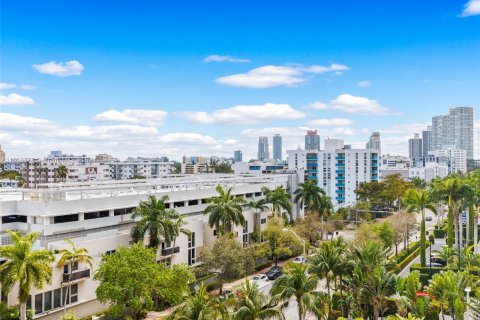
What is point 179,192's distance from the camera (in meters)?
51.3

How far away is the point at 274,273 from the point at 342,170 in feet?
231

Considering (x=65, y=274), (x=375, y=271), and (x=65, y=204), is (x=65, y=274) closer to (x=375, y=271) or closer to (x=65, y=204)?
(x=65, y=204)

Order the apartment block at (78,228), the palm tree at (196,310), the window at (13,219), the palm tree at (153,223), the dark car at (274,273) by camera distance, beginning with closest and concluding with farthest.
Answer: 1. the palm tree at (196,310)
2. the apartment block at (78,228)
3. the window at (13,219)
4. the palm tree at (153,223)
5. the dark car at (274,273)

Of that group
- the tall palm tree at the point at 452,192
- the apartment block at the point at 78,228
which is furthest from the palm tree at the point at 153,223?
the tall palm tree at the point at 452,192

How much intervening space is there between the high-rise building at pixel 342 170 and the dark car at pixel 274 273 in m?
62.0

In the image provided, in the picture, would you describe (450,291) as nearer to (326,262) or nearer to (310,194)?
(326,262)

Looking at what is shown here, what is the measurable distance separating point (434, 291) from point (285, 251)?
22.8 metres

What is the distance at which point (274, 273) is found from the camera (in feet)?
163

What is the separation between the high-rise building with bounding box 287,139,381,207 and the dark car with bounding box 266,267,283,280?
6198 centimetres

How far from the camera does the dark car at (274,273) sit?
161ft

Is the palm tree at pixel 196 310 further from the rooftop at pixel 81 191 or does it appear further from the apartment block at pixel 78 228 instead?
the rooftop at pixel 81 191

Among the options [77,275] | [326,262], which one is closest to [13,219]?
[77,275]

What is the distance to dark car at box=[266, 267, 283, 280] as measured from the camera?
48938mm

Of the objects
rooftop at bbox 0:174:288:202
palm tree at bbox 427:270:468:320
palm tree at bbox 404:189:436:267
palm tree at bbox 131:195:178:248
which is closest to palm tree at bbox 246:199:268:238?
rooftop at bbox 0:174:288:202
